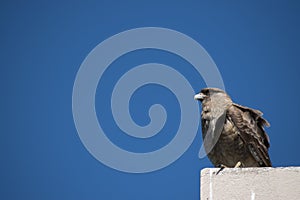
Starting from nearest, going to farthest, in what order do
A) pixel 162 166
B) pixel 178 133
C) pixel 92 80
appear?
pixel 178 133 → pixel 162 166 → pixel 92 80

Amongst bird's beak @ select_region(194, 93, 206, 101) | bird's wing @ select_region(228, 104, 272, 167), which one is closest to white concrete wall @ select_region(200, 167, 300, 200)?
bird's wing @ select_region(228, 104, 272, 167)

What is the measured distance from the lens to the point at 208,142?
31.1ft

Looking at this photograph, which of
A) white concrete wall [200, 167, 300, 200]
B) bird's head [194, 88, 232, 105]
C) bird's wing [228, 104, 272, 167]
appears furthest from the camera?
bird's head [194, 88, 232, 105]

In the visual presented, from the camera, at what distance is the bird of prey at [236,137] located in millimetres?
8992

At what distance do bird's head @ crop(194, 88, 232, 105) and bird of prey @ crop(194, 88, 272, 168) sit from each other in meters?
0.22

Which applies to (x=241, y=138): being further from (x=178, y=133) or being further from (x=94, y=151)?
(x=94, y=151)

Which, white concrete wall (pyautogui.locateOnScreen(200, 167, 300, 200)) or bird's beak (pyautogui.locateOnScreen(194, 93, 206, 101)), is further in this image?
bird's beak (pyautogui.locateOnScreen(194, 93, 206, 101))

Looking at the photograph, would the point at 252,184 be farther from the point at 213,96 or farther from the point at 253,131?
the point at 213,96

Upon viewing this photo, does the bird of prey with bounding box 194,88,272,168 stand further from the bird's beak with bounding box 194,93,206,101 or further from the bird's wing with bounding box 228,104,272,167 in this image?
the bird's beak with bounding box 194,93,206,101

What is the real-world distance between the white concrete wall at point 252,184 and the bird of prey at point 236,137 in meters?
2.86

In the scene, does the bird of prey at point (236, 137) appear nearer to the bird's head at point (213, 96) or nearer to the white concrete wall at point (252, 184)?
the bird's head at point (213, 96)

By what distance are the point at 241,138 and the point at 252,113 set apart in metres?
0.47

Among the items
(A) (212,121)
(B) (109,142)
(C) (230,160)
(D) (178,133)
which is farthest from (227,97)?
(B) (109,142)

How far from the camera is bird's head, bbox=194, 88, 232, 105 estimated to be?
9.90 m
